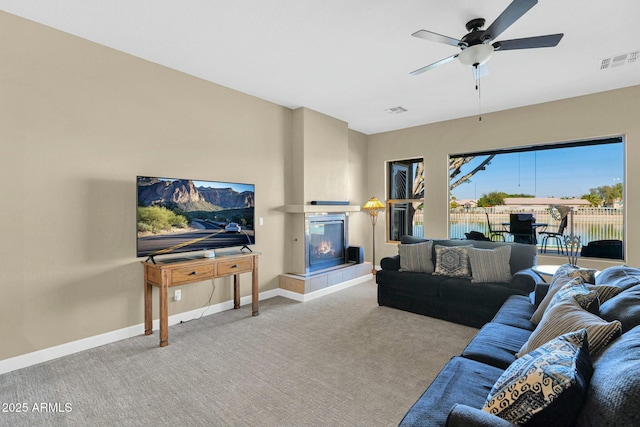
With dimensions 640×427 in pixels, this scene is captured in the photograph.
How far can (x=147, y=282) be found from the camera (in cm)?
325

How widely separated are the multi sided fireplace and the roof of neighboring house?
288 centimetres

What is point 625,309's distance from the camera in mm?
1543

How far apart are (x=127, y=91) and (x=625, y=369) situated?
415cm

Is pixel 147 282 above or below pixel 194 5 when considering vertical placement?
below

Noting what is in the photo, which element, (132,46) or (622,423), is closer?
(622,423)

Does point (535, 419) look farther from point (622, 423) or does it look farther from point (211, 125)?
point (211, 125)

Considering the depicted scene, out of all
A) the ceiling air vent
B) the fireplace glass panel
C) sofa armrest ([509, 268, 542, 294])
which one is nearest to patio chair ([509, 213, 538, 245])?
sofa armrest ([509, 268, 542, 294])

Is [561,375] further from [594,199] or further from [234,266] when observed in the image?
[594,199]

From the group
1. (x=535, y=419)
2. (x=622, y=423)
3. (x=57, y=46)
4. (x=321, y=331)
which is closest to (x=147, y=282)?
(x=321, y=331)

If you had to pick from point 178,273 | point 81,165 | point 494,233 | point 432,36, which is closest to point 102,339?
point 178,273

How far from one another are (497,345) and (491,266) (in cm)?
180

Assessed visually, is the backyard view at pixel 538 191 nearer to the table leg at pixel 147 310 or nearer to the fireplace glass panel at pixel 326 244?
the fireplace glass panel at pixel 326 244

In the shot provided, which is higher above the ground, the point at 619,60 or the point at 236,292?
the point at 619,60

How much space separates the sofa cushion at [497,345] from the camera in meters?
1.79
